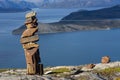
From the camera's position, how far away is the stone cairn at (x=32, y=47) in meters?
23.2

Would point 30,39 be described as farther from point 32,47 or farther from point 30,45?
point 32,47

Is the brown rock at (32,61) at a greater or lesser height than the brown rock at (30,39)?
lesser

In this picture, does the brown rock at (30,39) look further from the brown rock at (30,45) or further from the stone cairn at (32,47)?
the brown rock at (30,45)

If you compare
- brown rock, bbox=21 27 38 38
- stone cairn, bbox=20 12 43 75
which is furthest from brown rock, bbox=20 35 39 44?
brown rock, bbox=21 27 38 38

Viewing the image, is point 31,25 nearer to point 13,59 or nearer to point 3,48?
point 13,59

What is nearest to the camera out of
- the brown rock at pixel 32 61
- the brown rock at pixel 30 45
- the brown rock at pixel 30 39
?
the brown rock at pixel 32 61

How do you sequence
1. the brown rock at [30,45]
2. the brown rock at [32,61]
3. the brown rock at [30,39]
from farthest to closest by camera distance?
the brown rock at [30,39] < the brown rock at [30,45] < the brown rock at [32,61]

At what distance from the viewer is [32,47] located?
2350 cm

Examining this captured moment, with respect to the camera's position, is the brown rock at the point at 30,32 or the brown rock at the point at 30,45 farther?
the brown rock at the point at 30,32

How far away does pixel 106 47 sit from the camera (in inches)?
6658

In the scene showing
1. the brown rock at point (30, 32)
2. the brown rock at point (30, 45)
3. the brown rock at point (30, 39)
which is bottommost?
the brown rock at point (30, 45)

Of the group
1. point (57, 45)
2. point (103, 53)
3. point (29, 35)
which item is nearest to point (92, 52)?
point (103, 53)

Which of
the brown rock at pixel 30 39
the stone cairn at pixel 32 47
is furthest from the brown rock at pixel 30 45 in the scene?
the brown rock at pixel 30 39

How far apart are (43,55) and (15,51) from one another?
17339 millimetres
